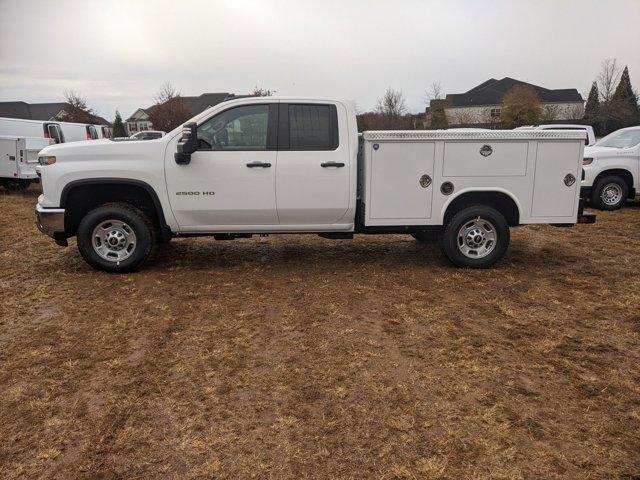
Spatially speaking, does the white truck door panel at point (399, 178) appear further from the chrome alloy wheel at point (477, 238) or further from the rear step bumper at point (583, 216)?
the rear step bumper at point (583, 216)

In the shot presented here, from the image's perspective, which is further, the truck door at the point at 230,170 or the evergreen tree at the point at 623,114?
the evergreen tree at the point at 623,114

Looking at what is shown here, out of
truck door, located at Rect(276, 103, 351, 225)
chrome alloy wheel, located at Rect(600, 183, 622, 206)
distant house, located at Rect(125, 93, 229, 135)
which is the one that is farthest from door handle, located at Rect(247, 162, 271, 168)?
distant house, located at Rect(125, 93, 229, 135)

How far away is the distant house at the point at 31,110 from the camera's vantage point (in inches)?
2527

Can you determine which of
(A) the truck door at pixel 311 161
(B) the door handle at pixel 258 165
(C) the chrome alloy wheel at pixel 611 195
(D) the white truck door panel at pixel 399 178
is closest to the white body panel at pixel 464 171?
(D) the white truck door panel at pixel 399 178

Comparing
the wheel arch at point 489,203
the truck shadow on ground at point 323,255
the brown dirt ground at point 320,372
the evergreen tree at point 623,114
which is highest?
the evergreen tree at point 623,114

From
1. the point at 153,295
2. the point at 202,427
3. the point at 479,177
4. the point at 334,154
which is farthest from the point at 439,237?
the point at 202,427

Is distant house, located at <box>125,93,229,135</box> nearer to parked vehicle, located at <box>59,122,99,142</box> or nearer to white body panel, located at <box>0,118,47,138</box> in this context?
parked vehicle, located at <box>59,122,99,142</box>

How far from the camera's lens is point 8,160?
1398cm

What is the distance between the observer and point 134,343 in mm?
4254

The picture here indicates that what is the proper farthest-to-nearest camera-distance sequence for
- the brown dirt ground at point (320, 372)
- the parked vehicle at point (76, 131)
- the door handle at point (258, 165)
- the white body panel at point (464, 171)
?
the parked vehicle at point (76, 131) < the white body panel at point (464, 171) < the door handle at point (258, 165) < the brown dirt ground at point (320, 372)

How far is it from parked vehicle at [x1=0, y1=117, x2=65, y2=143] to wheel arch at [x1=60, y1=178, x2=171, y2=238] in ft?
39.7

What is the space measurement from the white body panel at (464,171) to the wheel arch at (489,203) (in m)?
0.07

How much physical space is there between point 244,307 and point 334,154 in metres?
2.12

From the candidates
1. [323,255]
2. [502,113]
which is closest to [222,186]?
[323,255]
